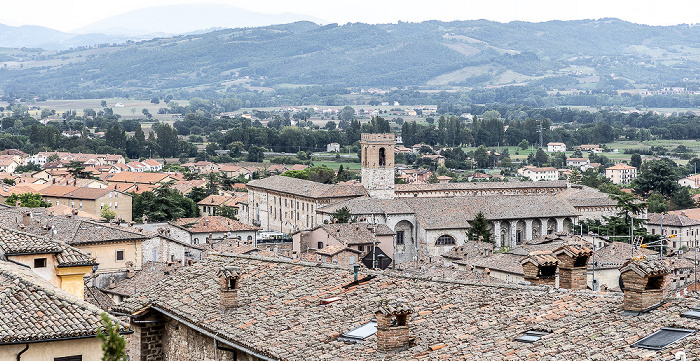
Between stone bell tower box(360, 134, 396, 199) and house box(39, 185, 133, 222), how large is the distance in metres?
16.9

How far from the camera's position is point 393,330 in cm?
1155

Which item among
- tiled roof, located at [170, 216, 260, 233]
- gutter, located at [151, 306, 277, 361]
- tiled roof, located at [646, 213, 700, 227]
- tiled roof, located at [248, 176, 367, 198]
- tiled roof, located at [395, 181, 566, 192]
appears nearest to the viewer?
gutter, located at [151, 306, 277, 361]

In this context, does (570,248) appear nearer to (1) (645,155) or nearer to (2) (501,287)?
(2) (501,287)

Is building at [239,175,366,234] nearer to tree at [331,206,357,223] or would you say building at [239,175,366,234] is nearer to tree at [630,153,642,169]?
tree at [331,206,357,223]

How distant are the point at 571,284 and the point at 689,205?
87941 mm

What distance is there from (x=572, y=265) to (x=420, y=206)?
5601 centimetres

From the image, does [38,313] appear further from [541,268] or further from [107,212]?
[107,212]

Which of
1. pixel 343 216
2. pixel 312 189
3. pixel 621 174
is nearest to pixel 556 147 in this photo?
pixel 621 174

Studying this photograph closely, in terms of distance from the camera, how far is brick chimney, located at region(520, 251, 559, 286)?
13430 millimetres

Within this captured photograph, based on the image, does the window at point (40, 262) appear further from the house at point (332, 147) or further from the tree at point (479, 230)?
the house at point (332, 147)

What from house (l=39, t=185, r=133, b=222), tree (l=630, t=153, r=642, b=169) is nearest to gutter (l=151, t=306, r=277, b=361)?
house (l=39, t=185, r=133, b=222)

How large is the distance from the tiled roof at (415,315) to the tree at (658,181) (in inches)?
3507

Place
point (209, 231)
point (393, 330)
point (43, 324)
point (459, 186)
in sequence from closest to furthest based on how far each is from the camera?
point (393, 330), point (43, 324), point (209, 231), point (459, 186)

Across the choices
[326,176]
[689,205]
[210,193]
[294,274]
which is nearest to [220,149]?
[326,176]
